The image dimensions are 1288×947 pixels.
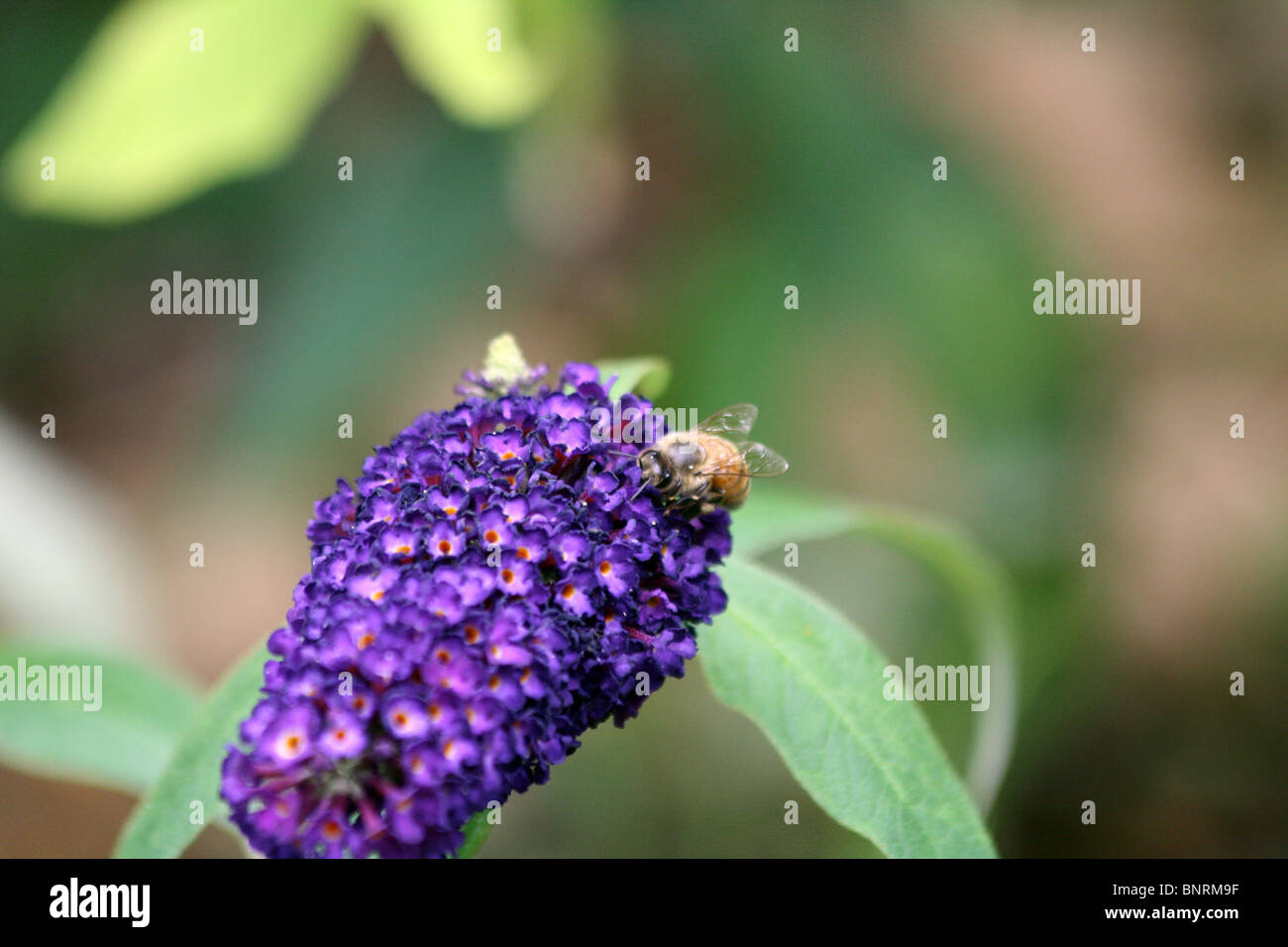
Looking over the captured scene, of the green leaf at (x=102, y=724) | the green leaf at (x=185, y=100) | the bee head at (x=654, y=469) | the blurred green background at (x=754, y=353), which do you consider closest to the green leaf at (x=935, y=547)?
the bee head at (x=654, y=469)

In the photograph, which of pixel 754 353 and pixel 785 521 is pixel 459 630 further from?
pixel 754 353

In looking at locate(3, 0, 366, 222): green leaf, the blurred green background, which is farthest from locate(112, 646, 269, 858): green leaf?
the blurred green background

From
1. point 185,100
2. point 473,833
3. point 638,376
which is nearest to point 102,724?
point 473,833

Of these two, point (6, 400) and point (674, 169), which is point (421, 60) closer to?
point (674, 169)

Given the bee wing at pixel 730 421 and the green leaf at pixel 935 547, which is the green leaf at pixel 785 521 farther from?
the bee wing at pixel 730 421

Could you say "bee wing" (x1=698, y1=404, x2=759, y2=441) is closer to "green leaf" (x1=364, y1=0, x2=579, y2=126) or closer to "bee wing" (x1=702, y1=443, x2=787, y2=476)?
"bee wing" (x1=702, y1=443, x2=787, y2=476)

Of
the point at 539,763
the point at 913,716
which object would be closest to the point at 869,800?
the point at 913,716

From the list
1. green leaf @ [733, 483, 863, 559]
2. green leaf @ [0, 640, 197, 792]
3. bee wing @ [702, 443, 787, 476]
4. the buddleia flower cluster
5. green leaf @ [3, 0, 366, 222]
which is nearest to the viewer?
the buddleia flower cluster
